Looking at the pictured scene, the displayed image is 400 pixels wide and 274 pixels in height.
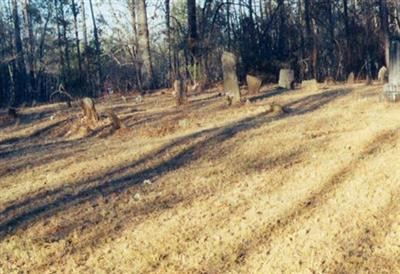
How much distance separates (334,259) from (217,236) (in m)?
0.98

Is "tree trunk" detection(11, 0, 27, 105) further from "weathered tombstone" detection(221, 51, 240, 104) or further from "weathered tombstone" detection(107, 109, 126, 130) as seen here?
"weathered tombstone" detection(107, 109, 126, 130)

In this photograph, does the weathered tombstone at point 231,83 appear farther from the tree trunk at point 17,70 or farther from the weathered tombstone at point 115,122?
the tree trunk at point 17,70

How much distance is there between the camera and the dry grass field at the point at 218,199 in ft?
12.7

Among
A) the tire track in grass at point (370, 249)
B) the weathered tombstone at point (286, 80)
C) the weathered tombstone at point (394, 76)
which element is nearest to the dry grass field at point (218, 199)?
the tire track in grass at point (370, 249)

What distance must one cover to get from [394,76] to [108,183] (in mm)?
5108

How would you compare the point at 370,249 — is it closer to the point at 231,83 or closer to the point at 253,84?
the point at 231,83

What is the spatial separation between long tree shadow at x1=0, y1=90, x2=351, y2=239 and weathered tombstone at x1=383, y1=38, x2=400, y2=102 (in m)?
2.03

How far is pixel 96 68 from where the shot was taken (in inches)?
1340

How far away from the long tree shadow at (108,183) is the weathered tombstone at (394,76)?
2.03m

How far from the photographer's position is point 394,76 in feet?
27.3

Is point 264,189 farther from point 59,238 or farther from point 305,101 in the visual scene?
point 305,101

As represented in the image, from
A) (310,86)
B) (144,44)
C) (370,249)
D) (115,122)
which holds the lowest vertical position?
(370,249)

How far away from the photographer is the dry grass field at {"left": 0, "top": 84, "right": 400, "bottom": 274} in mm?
3867

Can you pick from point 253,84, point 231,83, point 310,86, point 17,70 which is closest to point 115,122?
point 231,83
